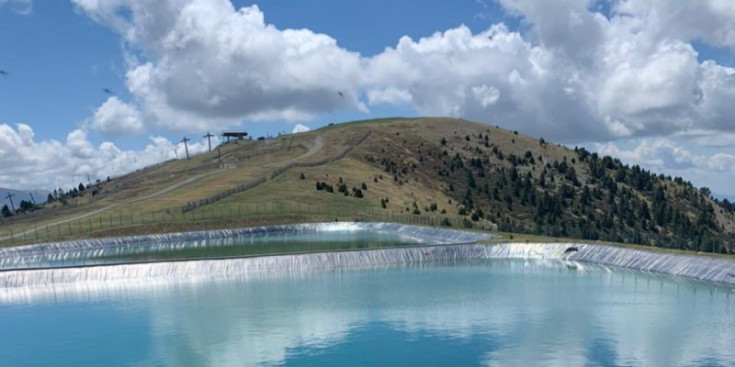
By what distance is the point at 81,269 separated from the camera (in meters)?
64.4

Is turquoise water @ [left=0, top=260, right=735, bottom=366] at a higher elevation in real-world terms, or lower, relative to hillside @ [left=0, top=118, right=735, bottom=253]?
lower

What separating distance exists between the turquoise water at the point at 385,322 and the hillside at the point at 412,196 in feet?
78.2

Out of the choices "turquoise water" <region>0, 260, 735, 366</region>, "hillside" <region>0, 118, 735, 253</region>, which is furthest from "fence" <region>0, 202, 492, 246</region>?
"turquoise water" <region>0, 260, 735, 366</region>

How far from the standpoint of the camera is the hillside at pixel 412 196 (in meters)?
113

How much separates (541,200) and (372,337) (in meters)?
120

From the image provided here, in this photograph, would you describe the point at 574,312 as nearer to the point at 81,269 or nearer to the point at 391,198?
the point at 81,269

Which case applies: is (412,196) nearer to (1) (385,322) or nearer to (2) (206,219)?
(2) (206,219)

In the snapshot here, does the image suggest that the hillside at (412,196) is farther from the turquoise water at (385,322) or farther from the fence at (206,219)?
the turquoise water at (385,322)


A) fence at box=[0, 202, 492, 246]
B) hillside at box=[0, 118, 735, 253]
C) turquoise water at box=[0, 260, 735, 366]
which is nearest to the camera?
turquoise water at box=[0, 260, 735, 366]

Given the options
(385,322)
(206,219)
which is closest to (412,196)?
(206,219)

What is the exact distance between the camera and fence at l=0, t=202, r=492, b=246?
97438mm

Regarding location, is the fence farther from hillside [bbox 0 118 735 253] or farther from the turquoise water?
the turquoise water

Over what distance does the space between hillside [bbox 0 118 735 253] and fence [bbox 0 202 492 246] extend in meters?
0.31

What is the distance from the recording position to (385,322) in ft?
152
